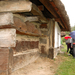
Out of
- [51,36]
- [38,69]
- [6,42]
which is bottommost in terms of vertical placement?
[38,69]

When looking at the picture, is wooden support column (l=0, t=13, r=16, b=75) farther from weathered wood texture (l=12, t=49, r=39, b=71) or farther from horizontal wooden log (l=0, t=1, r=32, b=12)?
weathered wood texture (l=12, t=49, r=39, b=71)

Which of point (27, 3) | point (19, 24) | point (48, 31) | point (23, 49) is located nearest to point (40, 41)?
point (48, 31)

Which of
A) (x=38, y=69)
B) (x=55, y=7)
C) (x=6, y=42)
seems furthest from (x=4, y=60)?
(x=55, y=7)

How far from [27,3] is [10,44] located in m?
0.95

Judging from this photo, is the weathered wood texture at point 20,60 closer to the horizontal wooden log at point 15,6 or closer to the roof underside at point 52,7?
the horizontal wooden log at point 15,6

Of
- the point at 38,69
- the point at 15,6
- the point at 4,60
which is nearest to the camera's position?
the point at 4,60

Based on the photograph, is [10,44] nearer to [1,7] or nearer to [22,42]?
[1,7]

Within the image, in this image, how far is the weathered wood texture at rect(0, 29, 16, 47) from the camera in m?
1.75

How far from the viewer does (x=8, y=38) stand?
5.78 ft

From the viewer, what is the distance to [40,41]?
424 cm

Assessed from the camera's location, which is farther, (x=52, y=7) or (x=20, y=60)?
(x=52, y=7)

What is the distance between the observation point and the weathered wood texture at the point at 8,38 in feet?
5.74

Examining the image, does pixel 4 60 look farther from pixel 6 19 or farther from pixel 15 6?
pixel 15 6

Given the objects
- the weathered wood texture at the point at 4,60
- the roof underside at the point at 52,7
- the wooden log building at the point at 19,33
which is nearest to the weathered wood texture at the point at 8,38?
the wooden log building at the point at 19,33
